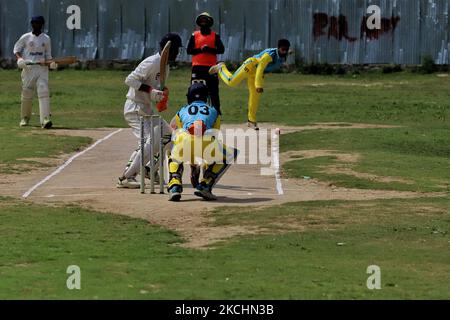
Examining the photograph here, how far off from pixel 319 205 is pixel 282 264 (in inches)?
156

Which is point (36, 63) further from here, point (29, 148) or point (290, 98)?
point (290, 98)

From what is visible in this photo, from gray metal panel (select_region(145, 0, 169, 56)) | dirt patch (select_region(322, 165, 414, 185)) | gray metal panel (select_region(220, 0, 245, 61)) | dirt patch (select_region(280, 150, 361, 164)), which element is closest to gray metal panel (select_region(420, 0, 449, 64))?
gray metal panel (select_region(220, 0, 245, 61))

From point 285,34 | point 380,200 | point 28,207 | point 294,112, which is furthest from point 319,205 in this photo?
point 285,34

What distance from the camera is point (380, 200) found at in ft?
56.2

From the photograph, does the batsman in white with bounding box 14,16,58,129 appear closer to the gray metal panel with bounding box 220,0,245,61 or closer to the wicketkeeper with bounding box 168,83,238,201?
the wicketkeeper with bounding box 168,83,238,201

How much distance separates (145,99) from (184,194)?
1.74 metres

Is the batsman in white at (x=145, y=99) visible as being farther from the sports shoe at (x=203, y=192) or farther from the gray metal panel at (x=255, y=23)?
the gray metal panel at (x=255, y=23)

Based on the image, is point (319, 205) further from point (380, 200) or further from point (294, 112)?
point (294, 112)

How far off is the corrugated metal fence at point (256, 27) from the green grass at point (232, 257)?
23.5 meters

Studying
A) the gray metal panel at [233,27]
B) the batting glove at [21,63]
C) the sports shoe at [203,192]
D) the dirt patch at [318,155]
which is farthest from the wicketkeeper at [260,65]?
the gray metal panel at [233,27]

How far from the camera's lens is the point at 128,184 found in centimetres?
1820

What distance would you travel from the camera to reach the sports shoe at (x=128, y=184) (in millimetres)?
18203

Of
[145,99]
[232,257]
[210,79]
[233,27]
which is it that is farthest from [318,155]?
[233,27]

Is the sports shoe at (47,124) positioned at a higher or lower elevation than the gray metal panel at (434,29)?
lower
